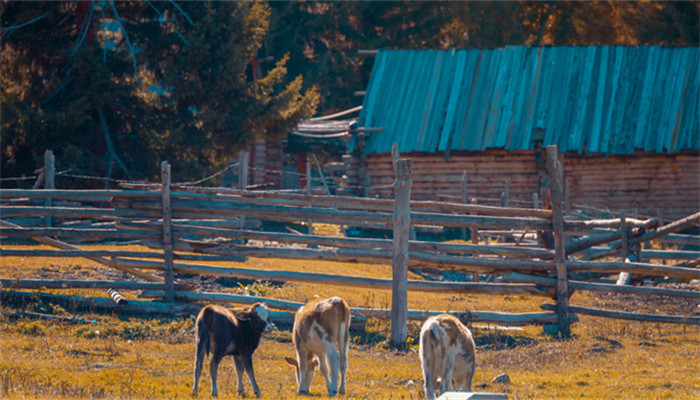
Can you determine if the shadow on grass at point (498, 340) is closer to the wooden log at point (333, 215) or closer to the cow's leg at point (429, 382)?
the wooden log at point (333, 215)

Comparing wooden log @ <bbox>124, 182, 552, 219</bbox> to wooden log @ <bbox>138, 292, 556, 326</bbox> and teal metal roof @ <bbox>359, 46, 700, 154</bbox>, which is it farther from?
teal metal roof @ <bbox>359, 46, 700, 154</bbox>

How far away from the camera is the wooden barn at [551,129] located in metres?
26.8

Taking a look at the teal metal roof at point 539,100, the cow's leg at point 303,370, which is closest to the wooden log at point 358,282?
the cow's leg at point 303,370

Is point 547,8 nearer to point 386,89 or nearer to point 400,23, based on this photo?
point 400,23

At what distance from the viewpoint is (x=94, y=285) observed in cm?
1247

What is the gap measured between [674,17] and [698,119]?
13.8 metres

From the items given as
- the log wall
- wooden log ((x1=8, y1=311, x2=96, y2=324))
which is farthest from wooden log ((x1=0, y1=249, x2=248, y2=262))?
the log wall

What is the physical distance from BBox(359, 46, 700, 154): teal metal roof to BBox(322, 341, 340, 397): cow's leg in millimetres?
18917

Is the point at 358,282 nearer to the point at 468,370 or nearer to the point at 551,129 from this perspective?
the point at 468,370

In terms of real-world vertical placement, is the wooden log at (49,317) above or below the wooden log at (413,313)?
below

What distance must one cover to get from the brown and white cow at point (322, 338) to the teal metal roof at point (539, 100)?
18688 millimetres


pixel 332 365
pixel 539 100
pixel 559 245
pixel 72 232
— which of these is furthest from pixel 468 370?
pixel 539 100

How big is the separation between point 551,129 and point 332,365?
20.2 meters

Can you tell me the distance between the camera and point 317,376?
9.71 meters
